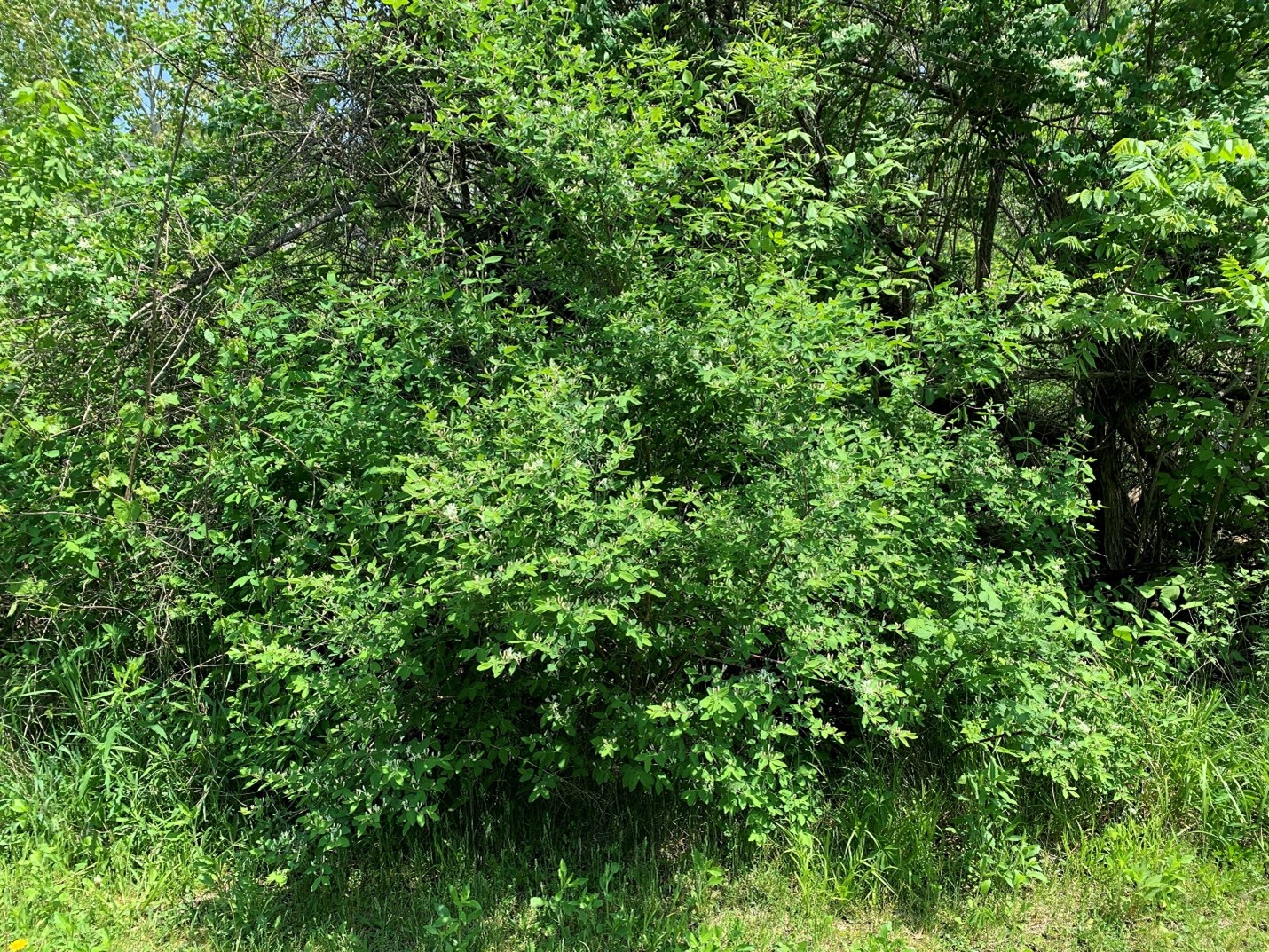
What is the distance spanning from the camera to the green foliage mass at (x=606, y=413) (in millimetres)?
2729

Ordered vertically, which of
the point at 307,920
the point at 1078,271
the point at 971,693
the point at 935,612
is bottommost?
the point at 307,920

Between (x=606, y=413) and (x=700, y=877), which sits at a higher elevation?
(x=606, y=413)

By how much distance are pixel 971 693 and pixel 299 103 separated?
4.01 metres

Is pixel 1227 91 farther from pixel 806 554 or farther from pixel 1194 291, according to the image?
pixel 806 554

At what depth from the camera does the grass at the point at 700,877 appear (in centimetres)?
280

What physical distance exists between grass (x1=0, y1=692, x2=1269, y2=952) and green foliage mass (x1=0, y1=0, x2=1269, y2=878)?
175 millimetres

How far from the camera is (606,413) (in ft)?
9.94

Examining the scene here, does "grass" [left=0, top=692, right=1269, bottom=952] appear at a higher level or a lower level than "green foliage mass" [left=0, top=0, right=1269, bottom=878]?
lower

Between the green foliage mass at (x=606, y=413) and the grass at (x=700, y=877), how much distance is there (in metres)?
0.18

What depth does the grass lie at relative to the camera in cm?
280

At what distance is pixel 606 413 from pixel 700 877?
5.52ft

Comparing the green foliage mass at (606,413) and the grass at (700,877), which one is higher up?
the green foliage mass at (606,413)

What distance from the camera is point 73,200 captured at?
12.0ft

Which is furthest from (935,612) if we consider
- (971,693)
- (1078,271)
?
(1078,271)
